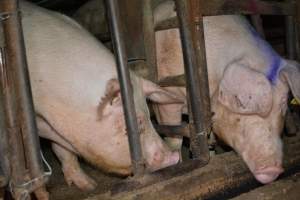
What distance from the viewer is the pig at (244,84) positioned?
9.41 feet

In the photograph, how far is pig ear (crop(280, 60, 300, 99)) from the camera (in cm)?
290

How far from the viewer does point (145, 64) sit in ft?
10.8

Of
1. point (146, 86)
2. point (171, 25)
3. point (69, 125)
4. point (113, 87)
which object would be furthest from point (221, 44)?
point (69, 125)

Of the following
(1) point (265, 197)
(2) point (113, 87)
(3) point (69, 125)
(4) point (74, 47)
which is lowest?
(1) point (265, 197)

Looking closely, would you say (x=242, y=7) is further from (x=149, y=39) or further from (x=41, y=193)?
(x=41, y=193)

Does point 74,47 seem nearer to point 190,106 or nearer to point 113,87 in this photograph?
point 113,87

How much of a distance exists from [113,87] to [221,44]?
3.85 ft

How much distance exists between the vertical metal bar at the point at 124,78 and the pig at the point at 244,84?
1066 millimetres

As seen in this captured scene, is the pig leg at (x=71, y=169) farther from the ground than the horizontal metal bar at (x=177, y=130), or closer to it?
closer to it

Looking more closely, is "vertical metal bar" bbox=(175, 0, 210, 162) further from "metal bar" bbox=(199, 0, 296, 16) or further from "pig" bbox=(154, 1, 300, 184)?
"pig" bbox=(154, 1, 300, 184)

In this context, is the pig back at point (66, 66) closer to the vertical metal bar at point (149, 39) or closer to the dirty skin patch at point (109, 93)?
the dirty skin patch at point (109, 93)

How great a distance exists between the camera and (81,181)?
3.45 metres

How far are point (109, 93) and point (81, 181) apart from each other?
3.93 feet

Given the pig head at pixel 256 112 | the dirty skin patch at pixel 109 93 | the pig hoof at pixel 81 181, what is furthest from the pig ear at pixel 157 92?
the pig hoof at pixel 81 181
